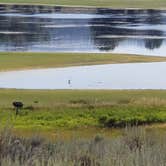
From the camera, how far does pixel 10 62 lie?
44.6 m

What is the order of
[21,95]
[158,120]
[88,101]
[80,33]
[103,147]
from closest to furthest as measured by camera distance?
[103,147]
[158,120]
[88,101]
[21,95]
[80,33]

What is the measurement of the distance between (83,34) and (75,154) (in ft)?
191

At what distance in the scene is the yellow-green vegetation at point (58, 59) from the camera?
4438 cm

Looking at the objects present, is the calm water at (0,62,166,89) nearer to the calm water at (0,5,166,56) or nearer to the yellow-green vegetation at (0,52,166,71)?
the yellow-green vegetation at (0,52,166,71)

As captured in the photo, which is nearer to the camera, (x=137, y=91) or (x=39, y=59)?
(x=137, y=91)

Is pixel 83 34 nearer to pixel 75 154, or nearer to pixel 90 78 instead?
pixel 90 78

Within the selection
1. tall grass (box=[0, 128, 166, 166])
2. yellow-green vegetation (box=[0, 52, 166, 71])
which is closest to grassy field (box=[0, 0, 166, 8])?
yellow-green vegetation (box=[0, 52, 166, 71])

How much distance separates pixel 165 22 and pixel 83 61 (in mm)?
37479

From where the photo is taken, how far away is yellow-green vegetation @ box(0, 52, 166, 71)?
44.4 meters

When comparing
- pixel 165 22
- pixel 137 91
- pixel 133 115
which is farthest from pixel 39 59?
pixel 165 22

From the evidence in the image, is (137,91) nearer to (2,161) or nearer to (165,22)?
(2,161)

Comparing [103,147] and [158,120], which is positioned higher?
[103,147]

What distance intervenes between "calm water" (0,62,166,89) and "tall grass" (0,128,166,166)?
26.9m

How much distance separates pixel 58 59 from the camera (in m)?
47.7
